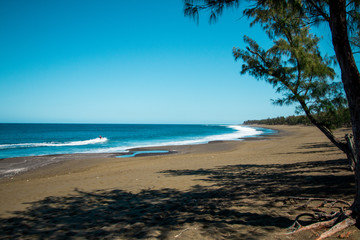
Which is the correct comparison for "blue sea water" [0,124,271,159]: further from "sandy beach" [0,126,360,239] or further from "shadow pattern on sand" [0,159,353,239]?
"shadow pattern on sand" [0,159,353,239]

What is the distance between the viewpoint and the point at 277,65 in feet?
24.1

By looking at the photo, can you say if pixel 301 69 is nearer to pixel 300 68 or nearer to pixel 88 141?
pixel 300 68

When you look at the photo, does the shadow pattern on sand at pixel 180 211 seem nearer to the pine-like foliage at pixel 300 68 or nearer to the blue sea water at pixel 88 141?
the pine-like foliage at pixel 300 68

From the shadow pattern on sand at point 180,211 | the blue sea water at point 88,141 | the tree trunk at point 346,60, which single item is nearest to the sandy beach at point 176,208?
the shadow pattern on sand at point 180,211

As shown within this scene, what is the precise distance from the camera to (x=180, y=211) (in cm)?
502

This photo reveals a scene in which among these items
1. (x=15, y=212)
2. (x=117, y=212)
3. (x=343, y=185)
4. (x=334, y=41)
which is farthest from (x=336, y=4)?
(x=15, y=212)

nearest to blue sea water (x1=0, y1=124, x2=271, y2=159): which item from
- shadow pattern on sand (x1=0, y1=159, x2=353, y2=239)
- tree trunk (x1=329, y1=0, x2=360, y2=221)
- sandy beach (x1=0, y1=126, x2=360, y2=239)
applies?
sandy beach (x1=0, y1=126, x2=360, y2=239)

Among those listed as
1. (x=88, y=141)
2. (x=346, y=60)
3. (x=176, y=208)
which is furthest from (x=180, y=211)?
(x=88, y=141)

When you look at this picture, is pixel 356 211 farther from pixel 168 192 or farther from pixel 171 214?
pixel 168 192

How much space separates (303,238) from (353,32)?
4675mm

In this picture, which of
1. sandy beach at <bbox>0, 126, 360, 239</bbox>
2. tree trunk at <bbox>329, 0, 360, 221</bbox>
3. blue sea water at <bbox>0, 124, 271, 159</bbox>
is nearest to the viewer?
tree trunk at <bbox>329, 0, 360, 221</bbox>

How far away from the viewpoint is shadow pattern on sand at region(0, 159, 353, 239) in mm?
3982

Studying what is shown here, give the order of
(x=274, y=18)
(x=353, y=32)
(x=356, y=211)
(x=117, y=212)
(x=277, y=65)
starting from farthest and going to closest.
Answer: (x=277, y=65), (x=274, y=18), (x=117, y=212), (x=353, y=32), (x=356, y=211)

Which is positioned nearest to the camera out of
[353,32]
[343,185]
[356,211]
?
[356,211]
